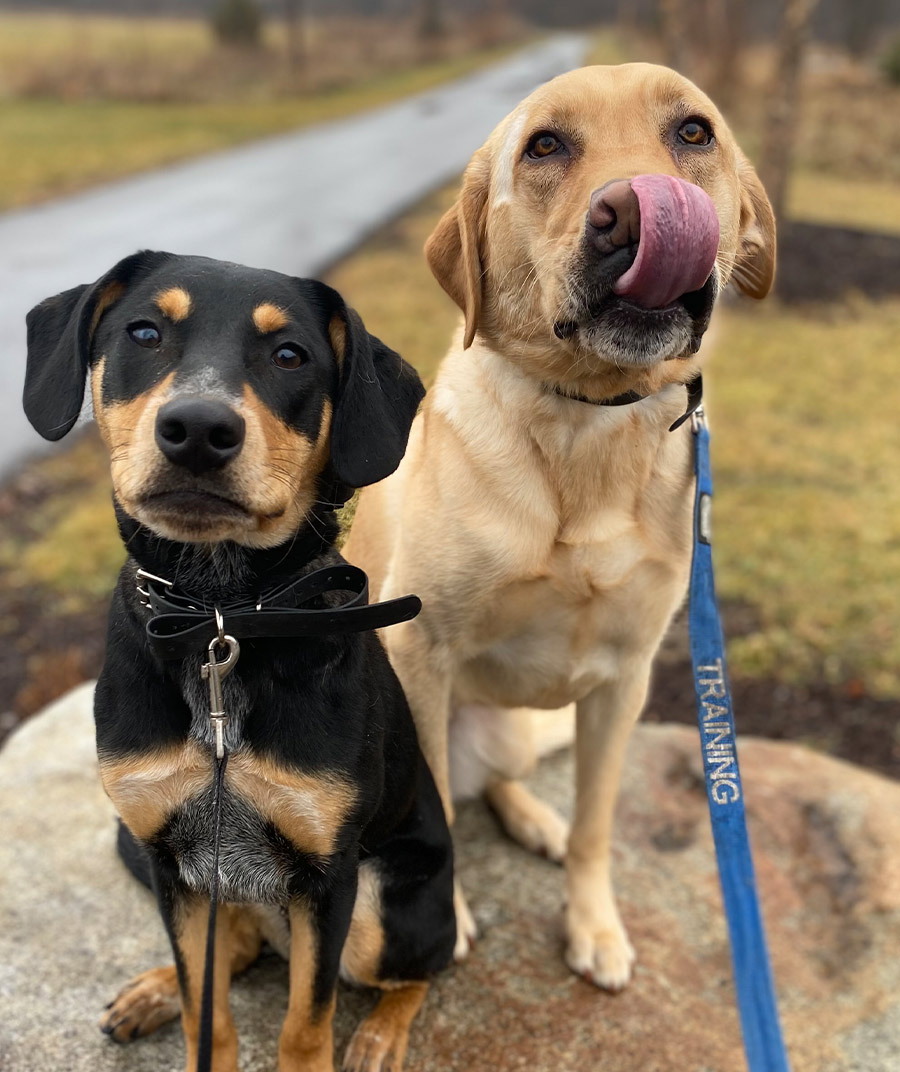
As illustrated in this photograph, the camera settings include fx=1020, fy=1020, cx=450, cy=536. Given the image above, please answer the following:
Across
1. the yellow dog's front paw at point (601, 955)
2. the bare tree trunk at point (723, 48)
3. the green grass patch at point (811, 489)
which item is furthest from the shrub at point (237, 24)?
the yellow dog's front paw at point (601, 955)

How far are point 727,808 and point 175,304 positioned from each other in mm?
1740

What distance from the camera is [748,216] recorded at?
268 centimetres

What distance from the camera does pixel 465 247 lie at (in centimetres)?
261

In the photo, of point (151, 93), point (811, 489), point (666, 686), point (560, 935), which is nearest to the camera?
point (560, 935)

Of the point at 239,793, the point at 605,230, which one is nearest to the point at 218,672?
the point at 239,793

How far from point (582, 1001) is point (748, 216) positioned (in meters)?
2.21

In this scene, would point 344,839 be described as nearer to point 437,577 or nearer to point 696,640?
point 437,577

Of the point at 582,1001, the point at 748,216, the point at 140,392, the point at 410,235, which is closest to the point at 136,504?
the point at 140,392

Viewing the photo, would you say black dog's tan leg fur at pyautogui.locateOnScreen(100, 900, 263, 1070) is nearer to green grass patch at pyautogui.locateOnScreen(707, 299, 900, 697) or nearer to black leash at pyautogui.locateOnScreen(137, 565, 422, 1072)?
black leash at pyautogui.locateOnScreen(137, 565, 422, 1072)

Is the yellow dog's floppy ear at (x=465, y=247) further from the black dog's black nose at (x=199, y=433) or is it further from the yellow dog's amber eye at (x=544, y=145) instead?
the black dog's black nose at (x=199, y=433)

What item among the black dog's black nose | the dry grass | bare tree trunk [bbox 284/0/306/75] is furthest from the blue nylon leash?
bare tree trunk [bbox 284/0/306/75]

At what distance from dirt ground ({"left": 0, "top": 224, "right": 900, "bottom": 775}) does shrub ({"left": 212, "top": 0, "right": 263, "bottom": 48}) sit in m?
33.9

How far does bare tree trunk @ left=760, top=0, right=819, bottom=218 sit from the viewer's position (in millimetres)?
10664

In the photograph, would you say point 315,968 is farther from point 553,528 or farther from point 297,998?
point 553,528
